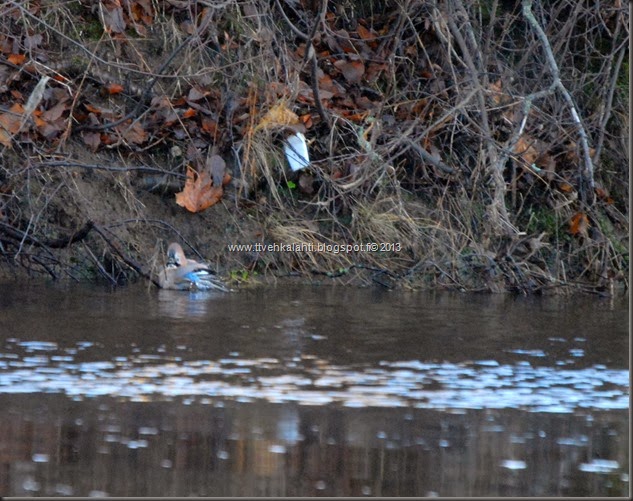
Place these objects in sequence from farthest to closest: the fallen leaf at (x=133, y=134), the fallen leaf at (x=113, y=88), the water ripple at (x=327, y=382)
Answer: the fallen leaf at (x=113, y=88) < the fallen leaf at (x=133, y=134) < the water ripple at (x=327, y=382)

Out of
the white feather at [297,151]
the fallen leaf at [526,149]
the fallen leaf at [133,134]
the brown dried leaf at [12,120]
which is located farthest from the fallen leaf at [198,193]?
the fallen leaf at [526,149]

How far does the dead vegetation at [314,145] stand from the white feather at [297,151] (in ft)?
0.35

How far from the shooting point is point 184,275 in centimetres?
845

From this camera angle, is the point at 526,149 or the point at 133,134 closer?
the point at 133,134

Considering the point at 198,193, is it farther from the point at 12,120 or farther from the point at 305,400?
the point at 305,400

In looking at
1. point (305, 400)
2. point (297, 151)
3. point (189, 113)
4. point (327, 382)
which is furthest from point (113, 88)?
point (305, 400)

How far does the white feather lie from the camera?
960cm

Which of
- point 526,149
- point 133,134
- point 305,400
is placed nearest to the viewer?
point 305,400

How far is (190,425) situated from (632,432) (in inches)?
65.7

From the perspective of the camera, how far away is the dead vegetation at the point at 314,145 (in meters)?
9.12

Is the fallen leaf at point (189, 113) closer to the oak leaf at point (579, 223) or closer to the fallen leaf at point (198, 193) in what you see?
the fallen leaf at point (198, 193)

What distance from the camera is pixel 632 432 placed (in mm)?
4715

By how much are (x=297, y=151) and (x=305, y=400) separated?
15.5 feet

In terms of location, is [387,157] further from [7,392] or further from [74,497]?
[74,497]
